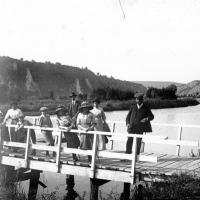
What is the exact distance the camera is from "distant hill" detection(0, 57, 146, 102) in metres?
96.2

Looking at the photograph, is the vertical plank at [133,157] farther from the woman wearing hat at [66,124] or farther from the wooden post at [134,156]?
the woman wearing hat at [66,124]

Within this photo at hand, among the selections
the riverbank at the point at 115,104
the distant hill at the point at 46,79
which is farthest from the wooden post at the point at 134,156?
the distant hill at the point at 46,79

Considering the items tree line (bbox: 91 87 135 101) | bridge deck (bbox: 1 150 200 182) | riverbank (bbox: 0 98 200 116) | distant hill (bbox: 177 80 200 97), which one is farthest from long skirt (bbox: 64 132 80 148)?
distant hill (bbox: 177 80 200 97)

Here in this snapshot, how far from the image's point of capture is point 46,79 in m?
106

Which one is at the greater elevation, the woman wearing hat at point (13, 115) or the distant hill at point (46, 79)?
the distant hill at point (46, 79)

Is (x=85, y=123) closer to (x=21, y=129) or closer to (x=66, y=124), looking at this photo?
(x=66, y=124)

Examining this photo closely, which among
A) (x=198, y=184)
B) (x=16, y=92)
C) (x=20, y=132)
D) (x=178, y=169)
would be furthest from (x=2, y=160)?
(x=16, y=92)

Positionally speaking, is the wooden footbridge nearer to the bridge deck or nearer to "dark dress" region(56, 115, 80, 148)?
the bridge deck

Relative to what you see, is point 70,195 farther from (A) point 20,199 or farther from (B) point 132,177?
(B) point 132,177

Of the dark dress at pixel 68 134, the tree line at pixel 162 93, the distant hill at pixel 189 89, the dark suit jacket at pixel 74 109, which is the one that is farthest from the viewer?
the distant hill at pixel 189 89

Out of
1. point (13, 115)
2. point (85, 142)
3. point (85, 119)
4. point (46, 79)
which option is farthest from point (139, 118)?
point (46, 79)

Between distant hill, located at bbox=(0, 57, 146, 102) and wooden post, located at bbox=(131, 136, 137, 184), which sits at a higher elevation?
distant hill, located at bbox=(0, 57, 146, 102)

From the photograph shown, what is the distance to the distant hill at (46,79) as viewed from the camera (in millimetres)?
96188

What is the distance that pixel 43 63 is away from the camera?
374ft
